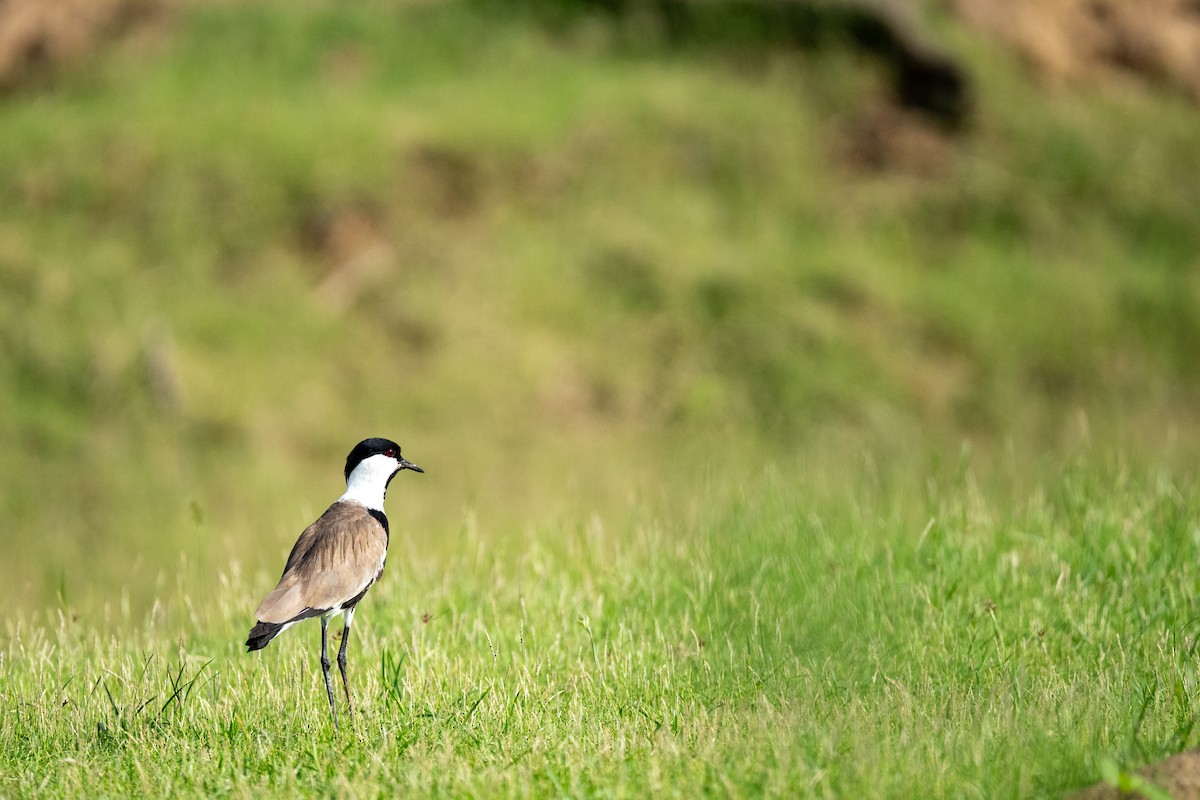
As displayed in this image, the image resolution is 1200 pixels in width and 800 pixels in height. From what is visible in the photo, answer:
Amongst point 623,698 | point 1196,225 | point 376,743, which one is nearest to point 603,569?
point 623,698

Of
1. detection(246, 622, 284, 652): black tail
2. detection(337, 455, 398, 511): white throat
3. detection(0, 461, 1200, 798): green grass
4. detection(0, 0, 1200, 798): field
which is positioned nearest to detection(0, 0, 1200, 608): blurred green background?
detection(0, 0, 1200, 798): field

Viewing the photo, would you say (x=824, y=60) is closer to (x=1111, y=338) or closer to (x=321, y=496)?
(x=1111, y=338)

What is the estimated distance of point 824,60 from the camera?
13891mm

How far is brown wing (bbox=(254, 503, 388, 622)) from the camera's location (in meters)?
3.98

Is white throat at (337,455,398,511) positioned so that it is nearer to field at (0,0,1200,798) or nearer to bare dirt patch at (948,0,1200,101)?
field at (0,0,1200,798)

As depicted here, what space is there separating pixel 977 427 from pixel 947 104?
4.53 metres

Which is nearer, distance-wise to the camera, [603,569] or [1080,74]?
[603,569]

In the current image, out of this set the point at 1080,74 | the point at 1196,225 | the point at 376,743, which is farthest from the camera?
the point at 1080,74

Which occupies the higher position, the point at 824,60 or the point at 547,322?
the point at 824,60

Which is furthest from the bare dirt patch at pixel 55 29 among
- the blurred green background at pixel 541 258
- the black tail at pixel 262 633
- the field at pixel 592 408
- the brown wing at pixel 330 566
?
the black tail at pixel 262 633

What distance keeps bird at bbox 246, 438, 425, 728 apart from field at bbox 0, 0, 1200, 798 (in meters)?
0.46

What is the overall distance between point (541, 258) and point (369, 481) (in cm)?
769

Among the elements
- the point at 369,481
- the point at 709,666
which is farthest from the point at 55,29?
the point at 709,666

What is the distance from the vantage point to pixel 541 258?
39.1 ft
